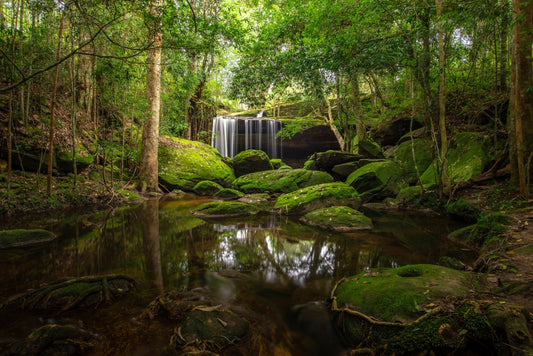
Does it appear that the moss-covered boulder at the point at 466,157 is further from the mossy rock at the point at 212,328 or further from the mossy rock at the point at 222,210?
the mossy rock at the point at 212,328

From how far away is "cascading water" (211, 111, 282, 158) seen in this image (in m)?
20.1

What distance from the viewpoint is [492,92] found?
320 inches

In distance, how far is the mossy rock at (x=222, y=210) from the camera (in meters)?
7.55

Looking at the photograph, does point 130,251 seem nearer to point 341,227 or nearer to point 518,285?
point 341,227

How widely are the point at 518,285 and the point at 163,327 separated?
10.7ft

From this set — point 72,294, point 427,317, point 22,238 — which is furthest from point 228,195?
point 427,317

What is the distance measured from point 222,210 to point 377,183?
19.4ft

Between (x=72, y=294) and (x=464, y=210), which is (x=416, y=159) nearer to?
(x=464, y=210)

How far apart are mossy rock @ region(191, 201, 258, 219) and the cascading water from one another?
1251 cm

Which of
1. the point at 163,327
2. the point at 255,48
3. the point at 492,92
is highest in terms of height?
the point at 255,48

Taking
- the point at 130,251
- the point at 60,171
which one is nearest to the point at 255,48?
the point at 130,251

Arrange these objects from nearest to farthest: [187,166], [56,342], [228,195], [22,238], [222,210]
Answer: [56,342]
[22,238]
[222,210]
[228,195]
[187,166]

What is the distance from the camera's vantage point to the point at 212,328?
2.21 m

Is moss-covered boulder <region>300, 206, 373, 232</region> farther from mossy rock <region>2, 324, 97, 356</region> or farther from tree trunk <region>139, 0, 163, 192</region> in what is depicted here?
tree trunk <region>139, 0, 163, 192</region>
